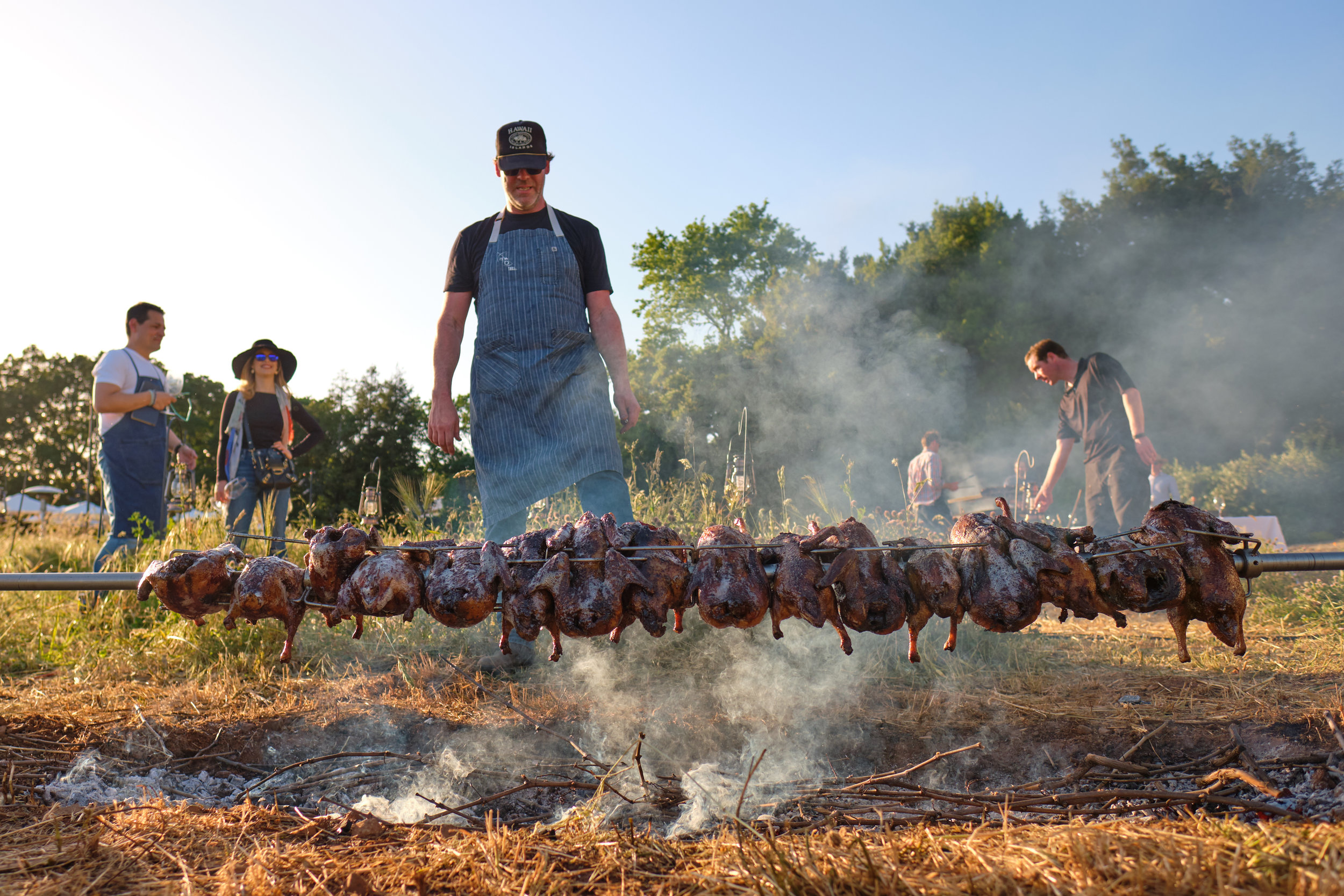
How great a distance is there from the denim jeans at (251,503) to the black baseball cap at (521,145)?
3625mm

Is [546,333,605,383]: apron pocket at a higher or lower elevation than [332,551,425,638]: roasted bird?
higher

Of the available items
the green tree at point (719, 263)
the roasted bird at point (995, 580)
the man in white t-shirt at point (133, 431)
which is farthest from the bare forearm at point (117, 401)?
the green tree at point (719, 263)

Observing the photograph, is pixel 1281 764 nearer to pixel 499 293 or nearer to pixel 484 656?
pixel 484 656

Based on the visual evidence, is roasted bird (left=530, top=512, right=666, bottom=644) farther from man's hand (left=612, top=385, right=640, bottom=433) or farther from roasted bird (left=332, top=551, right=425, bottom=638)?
man's hand (left=612, top=385, right=640, bottom=433)

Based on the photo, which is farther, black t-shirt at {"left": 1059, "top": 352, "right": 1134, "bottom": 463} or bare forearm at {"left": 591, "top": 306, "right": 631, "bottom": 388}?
black t-shirt at {"left": 1059, "top": 352, "right": 1134, "bottom": 463}

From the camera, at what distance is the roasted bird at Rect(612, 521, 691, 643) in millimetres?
1903

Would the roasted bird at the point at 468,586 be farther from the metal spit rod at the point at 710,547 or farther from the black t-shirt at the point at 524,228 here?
the black t-shirt at the point at 524,228

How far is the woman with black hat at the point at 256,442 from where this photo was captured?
5.70 m

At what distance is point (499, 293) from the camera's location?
3.62 meters

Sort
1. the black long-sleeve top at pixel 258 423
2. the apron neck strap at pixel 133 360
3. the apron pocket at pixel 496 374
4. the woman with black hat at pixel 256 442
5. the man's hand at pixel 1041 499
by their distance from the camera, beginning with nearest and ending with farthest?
the apron pocket at pixel 496 374
the apron neck strap at pixel 133 360
the man's hand at pixel 1041 499
the woman with black hat at pixel 256 442
the black long-sleeve top at pixel 258 423

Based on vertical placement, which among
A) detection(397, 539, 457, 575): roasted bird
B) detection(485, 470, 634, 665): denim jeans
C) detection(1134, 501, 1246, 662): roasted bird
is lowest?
detection(1134, 501, 1246, 662): roasted bird

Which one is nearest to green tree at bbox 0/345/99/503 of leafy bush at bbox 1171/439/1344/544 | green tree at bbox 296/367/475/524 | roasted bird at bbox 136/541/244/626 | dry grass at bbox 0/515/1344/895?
green tree at bbox 296/367/475/524

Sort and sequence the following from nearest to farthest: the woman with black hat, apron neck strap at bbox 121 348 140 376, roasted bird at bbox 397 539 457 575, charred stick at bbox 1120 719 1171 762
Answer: roasted bird at bbox 397 539 457 575
charred stick at bbox 1120 719 1171 762
apron neck strap at bbox 121 348 140 376
the woman with black hat

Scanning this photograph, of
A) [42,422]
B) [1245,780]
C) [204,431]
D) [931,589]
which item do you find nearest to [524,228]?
[931,589]
